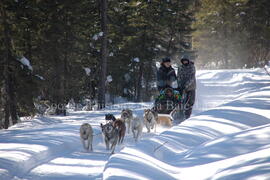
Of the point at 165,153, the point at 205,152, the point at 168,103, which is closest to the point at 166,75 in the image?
the point at 168,103

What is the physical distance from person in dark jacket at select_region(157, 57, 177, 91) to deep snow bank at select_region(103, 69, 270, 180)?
2.15m

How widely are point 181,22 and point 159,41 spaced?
12.8 ft

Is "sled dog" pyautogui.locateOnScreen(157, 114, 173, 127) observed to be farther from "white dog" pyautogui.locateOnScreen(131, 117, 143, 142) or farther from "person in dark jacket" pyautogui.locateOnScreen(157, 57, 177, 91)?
"white dog" pyautogui.locateOnScreen(131, 117, 143, 142)

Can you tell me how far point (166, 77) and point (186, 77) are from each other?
1020 mm

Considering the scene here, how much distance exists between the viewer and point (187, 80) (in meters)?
13.9

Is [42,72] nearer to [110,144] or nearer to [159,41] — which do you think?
[159,41]

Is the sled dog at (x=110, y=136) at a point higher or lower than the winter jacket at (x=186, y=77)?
lower

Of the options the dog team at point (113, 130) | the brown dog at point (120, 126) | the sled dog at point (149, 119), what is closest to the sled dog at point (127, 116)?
the dog team at point (113, 130)

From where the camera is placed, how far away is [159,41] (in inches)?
1060

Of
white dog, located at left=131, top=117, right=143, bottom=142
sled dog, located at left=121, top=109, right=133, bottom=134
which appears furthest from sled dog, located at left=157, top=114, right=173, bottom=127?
white dog, located at left=131, top=117, right=143, bottom=142

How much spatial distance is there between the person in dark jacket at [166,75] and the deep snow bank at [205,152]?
2154mm

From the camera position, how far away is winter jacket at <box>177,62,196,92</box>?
13828 mm

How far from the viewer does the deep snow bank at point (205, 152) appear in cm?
548

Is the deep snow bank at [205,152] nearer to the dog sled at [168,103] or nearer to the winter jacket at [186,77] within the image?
the dog sled at [168,103]
